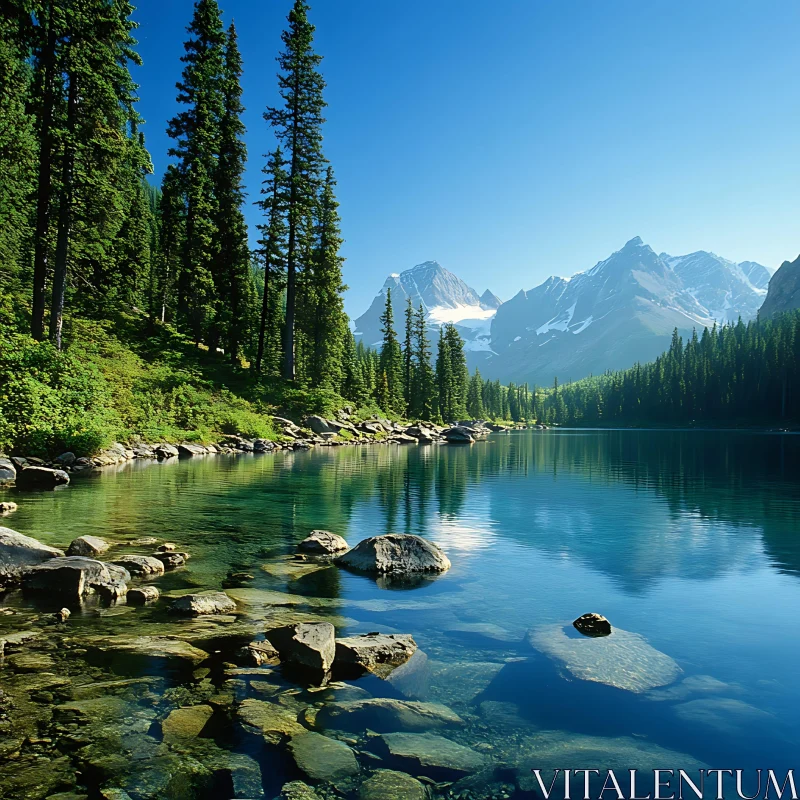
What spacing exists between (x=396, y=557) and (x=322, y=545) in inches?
77.7

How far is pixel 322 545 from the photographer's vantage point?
485 inches

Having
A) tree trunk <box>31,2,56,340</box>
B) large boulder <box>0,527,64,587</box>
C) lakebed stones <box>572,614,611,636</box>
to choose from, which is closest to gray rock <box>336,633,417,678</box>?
lakebed stones <box>572,614,611,636</box>

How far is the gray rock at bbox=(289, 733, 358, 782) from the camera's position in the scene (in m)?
4.64

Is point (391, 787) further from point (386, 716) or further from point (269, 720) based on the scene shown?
point (269, 720)

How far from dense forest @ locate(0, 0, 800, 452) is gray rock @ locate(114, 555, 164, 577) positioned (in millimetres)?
15459

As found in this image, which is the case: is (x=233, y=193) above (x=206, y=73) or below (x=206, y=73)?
below

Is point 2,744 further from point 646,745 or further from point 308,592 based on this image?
point 646,745

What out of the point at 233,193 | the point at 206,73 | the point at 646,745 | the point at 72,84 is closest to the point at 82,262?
the point at 72,84

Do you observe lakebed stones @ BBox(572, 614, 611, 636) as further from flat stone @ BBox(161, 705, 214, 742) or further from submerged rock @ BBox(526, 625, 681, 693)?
flat stone @ BBox(161, 705, 214, 742)

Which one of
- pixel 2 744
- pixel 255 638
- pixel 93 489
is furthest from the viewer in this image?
pixel 93 489

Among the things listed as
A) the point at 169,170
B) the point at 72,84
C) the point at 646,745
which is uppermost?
the point at 169,170

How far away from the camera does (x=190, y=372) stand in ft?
129

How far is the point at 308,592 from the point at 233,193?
143 feet

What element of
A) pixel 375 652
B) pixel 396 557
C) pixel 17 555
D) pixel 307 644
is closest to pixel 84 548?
pixel 17 555
